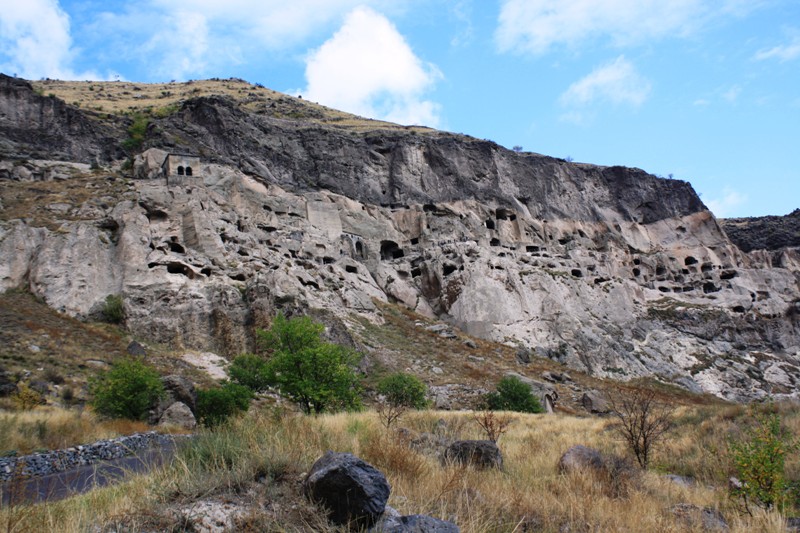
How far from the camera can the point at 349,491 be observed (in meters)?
3.97

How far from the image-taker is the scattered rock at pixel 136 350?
890 inches

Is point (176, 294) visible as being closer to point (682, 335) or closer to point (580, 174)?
point (682, 335)

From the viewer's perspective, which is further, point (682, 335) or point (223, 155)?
point (223, 155)

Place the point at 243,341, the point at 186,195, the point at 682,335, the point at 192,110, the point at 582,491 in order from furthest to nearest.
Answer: the point at 192,110 < the point at 682,335 < the point at 186,195 < the point at 243,341 < the point at 582,491

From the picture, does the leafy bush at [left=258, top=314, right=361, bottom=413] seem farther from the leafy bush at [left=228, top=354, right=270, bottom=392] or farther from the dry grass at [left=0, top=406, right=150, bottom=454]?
the dry grass at [left=0, top=406, right=150, bottom=454]

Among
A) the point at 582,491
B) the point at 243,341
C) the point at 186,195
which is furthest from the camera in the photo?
the point at 186,195

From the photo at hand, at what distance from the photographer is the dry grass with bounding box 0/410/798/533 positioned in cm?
400

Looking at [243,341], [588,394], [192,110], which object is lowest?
[588,394]

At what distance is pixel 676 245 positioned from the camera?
60.2m

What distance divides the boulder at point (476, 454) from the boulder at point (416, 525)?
2849mm

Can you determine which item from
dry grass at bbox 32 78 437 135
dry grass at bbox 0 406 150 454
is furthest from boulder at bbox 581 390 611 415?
dry grass at bbox 32 78 437 135

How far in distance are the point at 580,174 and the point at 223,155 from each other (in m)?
41.5

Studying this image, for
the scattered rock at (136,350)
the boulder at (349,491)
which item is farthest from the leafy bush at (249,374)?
the boulder at (349,491)

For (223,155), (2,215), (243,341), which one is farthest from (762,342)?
(2,215)
